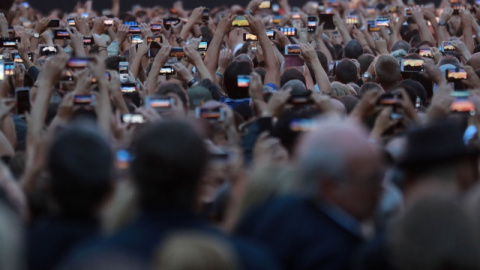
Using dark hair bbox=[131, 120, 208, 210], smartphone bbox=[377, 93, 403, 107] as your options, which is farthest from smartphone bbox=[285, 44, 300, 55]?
dark hair bbox=[131, 120, 208, 210]

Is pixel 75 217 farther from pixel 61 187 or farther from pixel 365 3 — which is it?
pixel 365 3

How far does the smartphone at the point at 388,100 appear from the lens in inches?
237

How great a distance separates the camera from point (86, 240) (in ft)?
11.9

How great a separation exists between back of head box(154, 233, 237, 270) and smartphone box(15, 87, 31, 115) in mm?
4046

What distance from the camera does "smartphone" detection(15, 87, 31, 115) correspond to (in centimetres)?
695

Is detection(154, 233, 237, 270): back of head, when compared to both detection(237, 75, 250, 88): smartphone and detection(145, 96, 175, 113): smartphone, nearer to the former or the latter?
detection(145, 96, 175, 113): smartphone

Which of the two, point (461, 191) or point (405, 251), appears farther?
point (461, 191)

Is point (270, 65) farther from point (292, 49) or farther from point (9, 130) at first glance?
point (9, 130)

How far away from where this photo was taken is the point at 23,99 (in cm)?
698

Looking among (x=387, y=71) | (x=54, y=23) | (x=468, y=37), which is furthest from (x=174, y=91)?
(x=468, y=37)

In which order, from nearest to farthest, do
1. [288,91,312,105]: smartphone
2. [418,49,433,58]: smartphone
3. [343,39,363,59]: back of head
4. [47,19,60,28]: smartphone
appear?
[288,91,312,105]: smartphone → [418,49,433,58]: smartphone → [47,19,60,28]: smartphone → [343,39,363,59]: back of head

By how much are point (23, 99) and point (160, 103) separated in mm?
1255

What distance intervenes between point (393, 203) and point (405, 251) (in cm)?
101

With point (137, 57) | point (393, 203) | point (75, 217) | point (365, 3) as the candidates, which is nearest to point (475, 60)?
point (137, 57)
